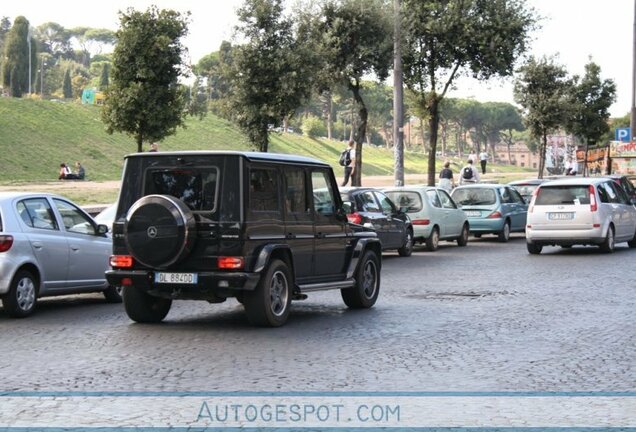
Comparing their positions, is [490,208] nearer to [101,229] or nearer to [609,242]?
[609,242]

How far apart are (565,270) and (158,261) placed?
10027mm

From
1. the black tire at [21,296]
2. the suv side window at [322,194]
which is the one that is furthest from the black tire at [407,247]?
the black tire at [21,296]

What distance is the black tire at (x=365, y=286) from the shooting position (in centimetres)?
1295

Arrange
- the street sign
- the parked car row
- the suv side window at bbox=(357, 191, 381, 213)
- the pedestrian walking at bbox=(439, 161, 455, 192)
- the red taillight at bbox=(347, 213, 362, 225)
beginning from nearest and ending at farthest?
the parked car row, the red taillight at bbox=(347, 213, 362, 225), the suv side window at bbox=(357, 191, 381, 213), the pedestrian walking at bbox=(439, 161, 455, 192), the street sign

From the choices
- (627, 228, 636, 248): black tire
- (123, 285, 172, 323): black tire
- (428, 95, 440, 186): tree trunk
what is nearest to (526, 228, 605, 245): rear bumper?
(627, 228, 636, 248): black tire

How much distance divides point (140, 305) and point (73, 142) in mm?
70077

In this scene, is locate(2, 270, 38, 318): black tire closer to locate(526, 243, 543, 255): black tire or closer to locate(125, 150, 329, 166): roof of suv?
locate(125, 150, 329, 166): roof of suv

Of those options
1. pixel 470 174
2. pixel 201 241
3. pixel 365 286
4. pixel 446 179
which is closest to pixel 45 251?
pixel 201 241

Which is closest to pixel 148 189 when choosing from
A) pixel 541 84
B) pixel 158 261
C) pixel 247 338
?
pixel 158 261

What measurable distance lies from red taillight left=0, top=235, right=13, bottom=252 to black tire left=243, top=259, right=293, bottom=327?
10.2ft

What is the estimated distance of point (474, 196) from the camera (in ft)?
93.1

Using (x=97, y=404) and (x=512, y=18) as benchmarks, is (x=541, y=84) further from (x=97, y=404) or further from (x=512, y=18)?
(x=97, y=404)

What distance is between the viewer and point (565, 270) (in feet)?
61.6

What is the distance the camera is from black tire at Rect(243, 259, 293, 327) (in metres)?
10.9
